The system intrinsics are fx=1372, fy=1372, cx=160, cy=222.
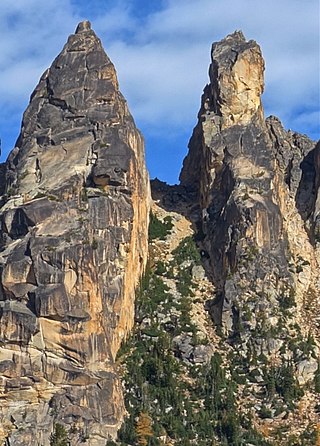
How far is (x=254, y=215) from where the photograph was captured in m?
140

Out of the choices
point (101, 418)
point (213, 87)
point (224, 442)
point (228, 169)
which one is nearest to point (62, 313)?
point (101, 418)

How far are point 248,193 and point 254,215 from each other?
325cm

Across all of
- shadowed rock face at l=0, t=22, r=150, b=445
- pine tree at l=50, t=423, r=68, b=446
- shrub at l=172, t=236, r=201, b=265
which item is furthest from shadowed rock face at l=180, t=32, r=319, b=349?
pine tree at l=50, t=423, r=68, b=446

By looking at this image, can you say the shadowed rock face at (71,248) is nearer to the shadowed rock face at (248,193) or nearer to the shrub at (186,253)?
the shrub at (186,253)

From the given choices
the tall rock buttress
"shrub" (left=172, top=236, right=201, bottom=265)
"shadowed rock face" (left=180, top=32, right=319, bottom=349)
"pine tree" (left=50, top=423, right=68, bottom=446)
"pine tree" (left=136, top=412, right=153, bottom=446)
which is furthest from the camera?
"shrub" (left=172, top=236, right=201, bottom=265)

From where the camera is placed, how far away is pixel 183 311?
136 m

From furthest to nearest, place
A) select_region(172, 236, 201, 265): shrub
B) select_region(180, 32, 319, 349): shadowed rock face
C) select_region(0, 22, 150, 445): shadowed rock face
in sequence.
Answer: select_region(172, 236, 201, 265): shrub < select_region(180, 32, 319, 349): shadowed rock face < select_region(0, 22, 150, 445): shadowed rock face

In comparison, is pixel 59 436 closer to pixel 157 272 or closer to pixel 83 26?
pixel 157 272

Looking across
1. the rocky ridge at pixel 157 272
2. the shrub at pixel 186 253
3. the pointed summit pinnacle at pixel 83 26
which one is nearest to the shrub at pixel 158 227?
the rocky ridge at pixel 157 272

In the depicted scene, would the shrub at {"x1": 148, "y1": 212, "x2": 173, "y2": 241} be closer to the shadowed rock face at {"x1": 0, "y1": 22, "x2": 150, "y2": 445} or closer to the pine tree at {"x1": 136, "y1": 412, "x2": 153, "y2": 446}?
the shadowed rock face at {"x1": 0, "y1": 22, "x2": 150, "y2": 445}

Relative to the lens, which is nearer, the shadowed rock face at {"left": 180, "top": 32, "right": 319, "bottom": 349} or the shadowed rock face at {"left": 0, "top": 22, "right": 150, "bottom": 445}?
the shadowed rock face at {"left": 0, "top": 22, "right": 150, "bottom": 445}

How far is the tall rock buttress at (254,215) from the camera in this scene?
438ft

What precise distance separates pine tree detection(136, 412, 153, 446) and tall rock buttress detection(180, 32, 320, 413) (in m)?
13.0

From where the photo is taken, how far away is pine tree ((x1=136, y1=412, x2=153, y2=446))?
392ft
